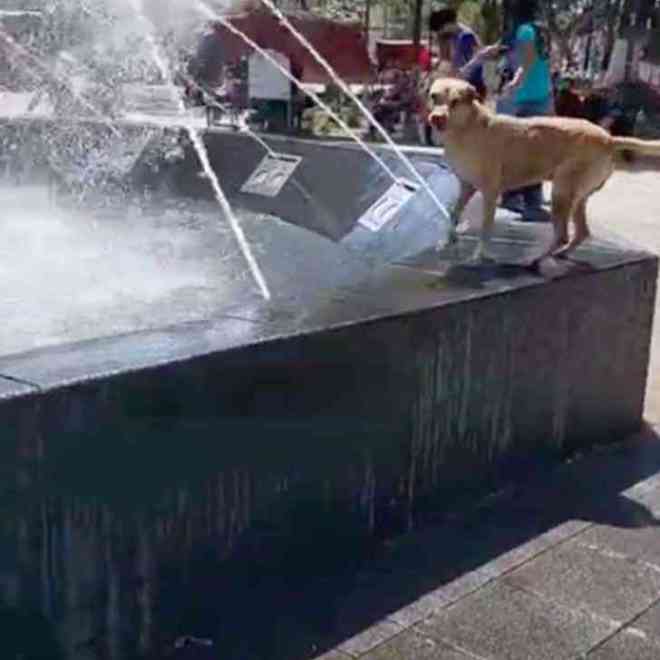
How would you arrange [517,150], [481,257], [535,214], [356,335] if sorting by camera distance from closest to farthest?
[356,335] → [517,150] → [481,257] → [535,214]

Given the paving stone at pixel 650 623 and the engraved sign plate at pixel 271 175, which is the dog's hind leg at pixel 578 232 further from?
the engraved sign plate at pixel 271 175

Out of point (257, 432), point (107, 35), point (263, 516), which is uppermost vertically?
point (107, 35)

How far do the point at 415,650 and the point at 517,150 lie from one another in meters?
2.18

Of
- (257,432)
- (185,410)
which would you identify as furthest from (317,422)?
(185,410)

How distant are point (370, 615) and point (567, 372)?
5.43 feet

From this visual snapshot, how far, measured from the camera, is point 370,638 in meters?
3.78

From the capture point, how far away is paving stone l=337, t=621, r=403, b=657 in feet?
12.1

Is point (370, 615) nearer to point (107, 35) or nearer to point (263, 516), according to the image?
point (263, 516)

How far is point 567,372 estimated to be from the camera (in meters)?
5.20

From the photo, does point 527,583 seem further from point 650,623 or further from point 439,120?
point 439,120

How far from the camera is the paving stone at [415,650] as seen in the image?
12.0ft

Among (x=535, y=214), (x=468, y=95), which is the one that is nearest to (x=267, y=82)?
(x=535, y=214)

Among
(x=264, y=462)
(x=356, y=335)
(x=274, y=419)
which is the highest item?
(x=356, y=335)

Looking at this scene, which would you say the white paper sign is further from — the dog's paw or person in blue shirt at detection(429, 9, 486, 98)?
the dog's paw
